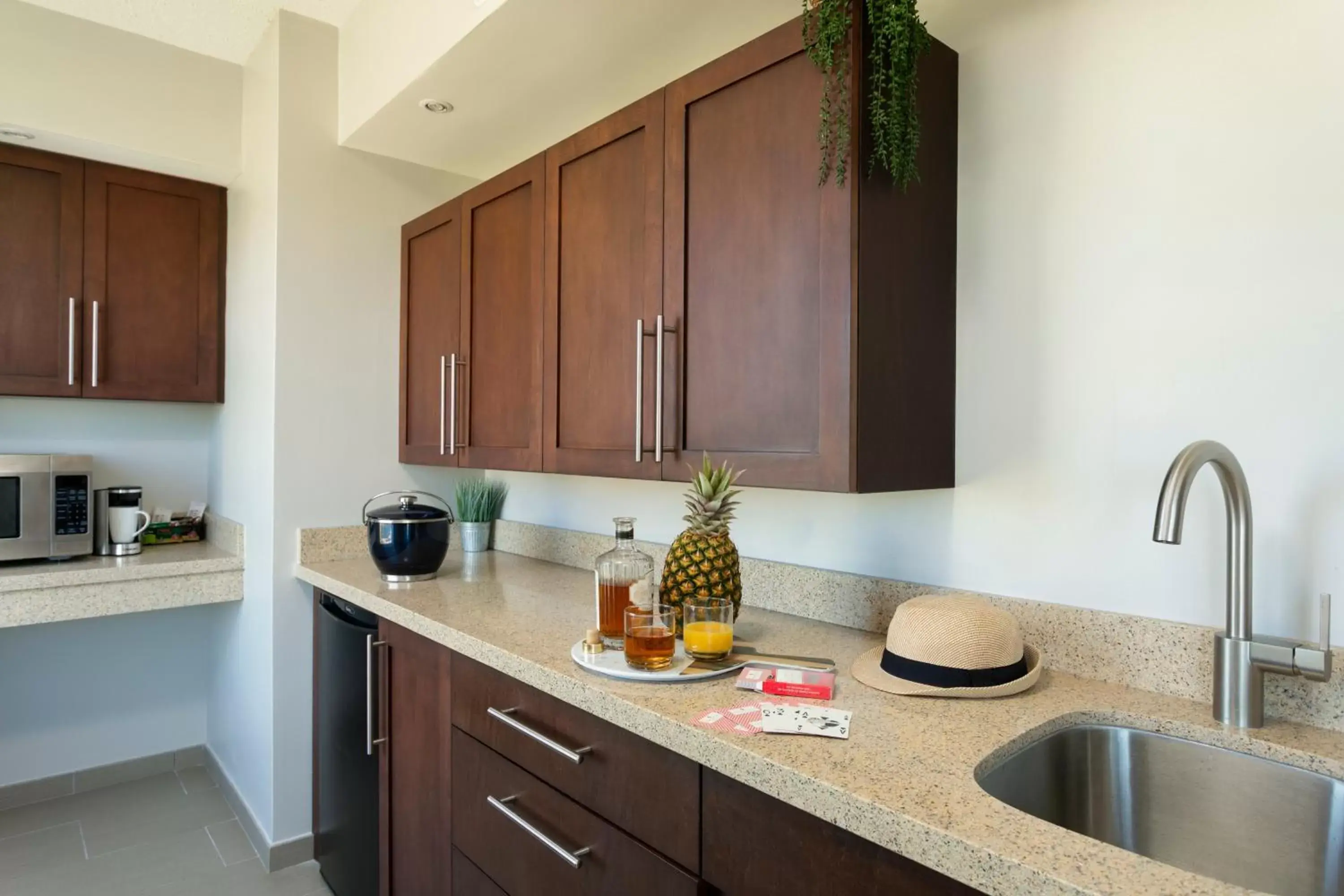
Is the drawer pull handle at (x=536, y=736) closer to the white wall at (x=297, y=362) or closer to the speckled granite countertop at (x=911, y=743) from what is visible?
the speckled granite countertop at (x=911, y=743)

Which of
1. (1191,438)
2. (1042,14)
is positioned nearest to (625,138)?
(1042,14)

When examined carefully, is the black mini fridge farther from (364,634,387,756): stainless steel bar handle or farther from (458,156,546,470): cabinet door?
(458,156,546,470): cabinet door

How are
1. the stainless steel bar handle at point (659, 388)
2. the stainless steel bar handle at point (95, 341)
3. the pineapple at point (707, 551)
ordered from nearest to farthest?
the pineapple at point (707, 551) → the stainless steel bar handle at point (659, 388) → the stainless steel bar handle at point (95, 341)

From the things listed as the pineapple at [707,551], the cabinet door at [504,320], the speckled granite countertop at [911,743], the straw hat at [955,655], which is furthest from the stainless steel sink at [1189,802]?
the cabinet door at [504,320]

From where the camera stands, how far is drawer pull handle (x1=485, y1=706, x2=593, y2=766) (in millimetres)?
1309

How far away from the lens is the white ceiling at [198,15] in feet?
7.99

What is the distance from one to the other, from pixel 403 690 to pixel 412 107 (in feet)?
5.45


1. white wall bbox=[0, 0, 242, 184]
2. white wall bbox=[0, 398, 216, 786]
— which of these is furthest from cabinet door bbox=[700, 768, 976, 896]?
white wall bbox=[0, 398, 216, 786]

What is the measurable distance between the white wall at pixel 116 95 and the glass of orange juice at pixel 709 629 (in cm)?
253

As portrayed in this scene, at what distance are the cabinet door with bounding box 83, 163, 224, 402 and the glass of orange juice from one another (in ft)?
7.93

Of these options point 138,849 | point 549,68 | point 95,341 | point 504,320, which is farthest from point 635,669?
point 95,341

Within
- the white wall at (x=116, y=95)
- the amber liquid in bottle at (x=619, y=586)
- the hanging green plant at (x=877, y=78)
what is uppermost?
the white wall at (x=116, y=95)

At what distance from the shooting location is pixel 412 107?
2303 millimetres

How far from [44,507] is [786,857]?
2.77m
